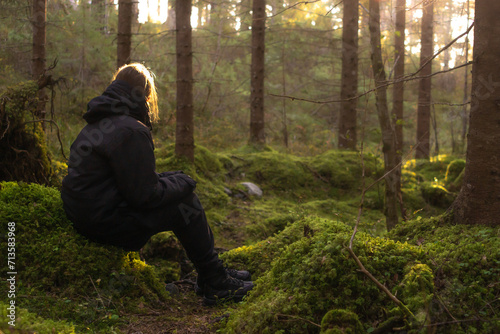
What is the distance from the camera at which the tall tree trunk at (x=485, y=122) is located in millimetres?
3209

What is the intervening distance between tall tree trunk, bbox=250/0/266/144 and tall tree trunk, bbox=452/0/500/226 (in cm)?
799

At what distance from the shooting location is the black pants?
3182mm

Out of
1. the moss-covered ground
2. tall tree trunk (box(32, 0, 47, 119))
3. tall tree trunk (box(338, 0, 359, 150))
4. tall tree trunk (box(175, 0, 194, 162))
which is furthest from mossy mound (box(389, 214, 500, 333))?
tall tree trunk (box(32, 0, 47, 119))

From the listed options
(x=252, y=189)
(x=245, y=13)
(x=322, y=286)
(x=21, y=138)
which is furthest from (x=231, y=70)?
(x=322, y=286)

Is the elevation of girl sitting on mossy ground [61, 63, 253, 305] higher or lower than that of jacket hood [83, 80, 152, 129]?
lower

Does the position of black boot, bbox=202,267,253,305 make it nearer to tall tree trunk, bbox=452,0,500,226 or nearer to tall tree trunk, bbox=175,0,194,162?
tall tree trunk, bbox=452,0,500,226

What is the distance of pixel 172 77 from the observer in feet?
57.1

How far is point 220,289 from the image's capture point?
3.73 m

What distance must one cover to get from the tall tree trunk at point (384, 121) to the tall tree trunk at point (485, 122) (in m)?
1.74

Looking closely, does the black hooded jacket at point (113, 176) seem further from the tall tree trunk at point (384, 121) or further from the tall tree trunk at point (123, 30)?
the tall tree trunk at point (123, 30)

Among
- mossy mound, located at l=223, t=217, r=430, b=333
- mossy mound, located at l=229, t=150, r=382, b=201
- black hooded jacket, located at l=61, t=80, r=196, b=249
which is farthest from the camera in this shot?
mossy mound, located at l=229, t=150, r=382, b=201

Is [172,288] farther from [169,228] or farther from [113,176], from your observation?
[113,176]

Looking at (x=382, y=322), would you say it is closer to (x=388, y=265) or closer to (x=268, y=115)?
(x=388, y=265)

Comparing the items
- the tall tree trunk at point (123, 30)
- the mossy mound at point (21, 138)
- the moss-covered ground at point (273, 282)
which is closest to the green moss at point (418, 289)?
the moss-covered ground at point (273, 282)
